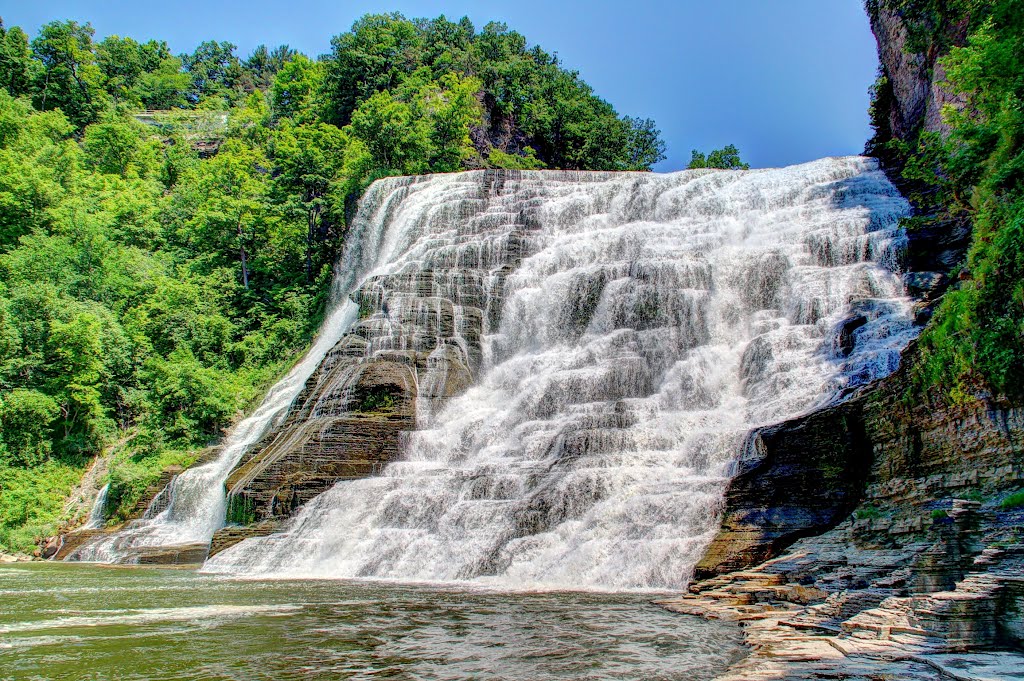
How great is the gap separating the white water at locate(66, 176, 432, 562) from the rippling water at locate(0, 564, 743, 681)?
10.1 metres

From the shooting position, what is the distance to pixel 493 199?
3512cm

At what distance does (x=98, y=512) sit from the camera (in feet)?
85.7

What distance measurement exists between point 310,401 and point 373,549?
860 cm

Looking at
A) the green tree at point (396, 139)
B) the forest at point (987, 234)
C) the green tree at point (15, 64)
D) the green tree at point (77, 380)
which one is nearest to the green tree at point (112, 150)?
the green tree at point (15, 64)

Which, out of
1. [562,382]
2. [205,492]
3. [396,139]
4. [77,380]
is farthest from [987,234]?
[396,139]

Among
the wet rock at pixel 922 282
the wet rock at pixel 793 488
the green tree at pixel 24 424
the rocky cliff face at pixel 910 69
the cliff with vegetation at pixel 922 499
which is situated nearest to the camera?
the cliff with vegetation at pixel 922 499

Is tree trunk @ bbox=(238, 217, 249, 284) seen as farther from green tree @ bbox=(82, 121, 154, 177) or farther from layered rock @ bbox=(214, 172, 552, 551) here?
green tree @ bbox=(82, 121, 154, 177)

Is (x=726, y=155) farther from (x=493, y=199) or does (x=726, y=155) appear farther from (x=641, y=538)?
(x=641, y=538)

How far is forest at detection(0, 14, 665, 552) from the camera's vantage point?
95.7 ft

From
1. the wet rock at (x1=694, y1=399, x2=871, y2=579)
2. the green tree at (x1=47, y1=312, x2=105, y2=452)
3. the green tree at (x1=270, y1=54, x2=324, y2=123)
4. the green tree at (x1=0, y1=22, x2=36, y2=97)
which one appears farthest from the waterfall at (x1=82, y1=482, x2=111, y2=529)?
the green tree at (x1=0, y1=22, x2=36, y2=97)

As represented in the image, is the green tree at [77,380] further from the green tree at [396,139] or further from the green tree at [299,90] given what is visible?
the green tree at [299,90]

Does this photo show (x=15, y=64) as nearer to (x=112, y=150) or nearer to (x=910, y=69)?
(x=112, y=150)

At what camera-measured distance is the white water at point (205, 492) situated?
22312 mm

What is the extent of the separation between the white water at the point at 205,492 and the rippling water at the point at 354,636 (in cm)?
1013
